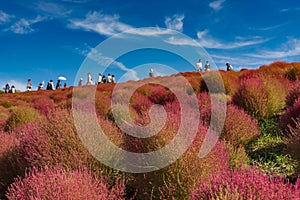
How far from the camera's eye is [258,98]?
8352mm

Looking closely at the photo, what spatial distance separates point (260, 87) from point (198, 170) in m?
5.29

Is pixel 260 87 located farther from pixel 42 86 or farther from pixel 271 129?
pixel 42 86

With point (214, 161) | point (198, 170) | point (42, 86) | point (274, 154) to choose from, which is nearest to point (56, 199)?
point (198, 170)

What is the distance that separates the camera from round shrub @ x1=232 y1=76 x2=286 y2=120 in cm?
840

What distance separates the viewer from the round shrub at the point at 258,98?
8398 mm

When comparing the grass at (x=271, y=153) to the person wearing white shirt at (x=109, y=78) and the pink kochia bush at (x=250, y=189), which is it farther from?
the person wearing white shirt at (x=109, y=78)

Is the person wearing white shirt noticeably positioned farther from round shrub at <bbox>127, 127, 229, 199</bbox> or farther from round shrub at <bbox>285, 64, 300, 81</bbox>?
round shrub at <bbox>127, 127, 229, 199</bbox>

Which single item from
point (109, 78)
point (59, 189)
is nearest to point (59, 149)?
point (59, 189)

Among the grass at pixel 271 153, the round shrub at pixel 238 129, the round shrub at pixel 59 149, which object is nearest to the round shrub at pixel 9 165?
the round shrub at pixel 59 149

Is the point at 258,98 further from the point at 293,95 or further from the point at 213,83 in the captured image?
the point at 213,83

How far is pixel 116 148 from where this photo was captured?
4.91 m

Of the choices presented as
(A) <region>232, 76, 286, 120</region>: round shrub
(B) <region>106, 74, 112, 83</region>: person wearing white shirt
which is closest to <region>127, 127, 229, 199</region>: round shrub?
(A) <region>232, 76, 286, 120</region>: round shrub

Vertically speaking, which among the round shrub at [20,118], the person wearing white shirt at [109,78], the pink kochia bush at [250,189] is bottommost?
the pink kochia bush at [250,189]

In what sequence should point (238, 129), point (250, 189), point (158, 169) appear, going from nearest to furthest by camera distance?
1. point (250, 189)
2. point (158, 169)
3. point (238, 129)
